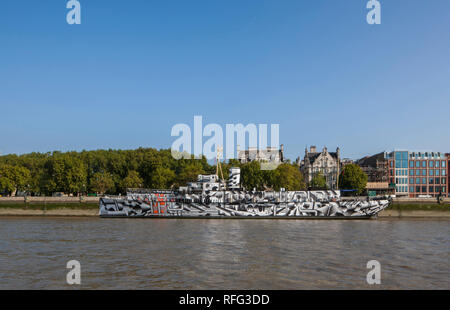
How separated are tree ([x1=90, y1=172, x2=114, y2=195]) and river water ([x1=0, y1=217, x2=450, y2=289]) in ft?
217

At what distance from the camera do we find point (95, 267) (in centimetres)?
2209

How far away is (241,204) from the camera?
6519 centimetres

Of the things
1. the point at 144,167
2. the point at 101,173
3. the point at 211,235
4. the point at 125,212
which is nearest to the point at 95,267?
the point at 211,235

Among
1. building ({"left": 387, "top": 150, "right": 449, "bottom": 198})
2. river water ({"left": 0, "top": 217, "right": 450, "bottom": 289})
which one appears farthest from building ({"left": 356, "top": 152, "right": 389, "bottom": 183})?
river water ({"left": 0, "top": 217, "right": 450, "bottom": 289})

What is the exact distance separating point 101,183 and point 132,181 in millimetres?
9625

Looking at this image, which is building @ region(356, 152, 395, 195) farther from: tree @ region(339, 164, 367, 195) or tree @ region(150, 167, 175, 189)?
tree @ region(150, 167, 175, 189)

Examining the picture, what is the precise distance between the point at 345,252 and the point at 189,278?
1377cm

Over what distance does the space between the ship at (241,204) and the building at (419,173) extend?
2022 inches

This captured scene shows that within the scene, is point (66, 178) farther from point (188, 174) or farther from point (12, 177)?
point (188, 174)

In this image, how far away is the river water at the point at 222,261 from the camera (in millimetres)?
18750

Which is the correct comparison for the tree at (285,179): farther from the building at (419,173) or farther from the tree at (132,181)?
the tree at (132,181)

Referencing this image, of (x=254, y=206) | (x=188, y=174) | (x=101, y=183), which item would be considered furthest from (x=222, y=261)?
(x=101, y=183)

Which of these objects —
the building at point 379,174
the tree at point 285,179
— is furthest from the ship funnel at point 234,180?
the building at point 379,174
